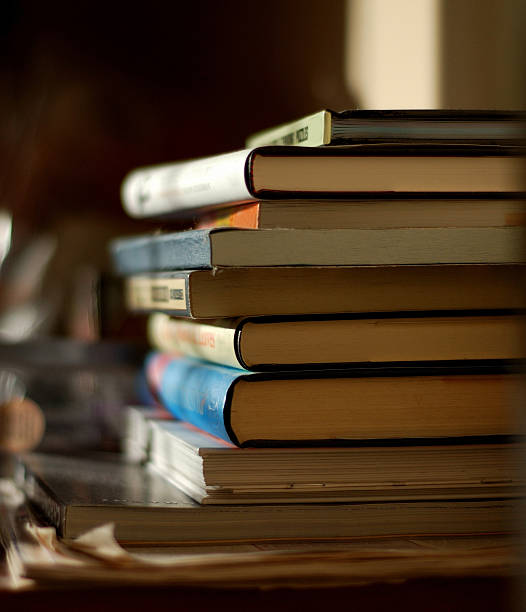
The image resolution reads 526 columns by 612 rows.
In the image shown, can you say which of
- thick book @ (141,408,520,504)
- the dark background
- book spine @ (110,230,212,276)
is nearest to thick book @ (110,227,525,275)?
book spine @ (110,230,212,276)

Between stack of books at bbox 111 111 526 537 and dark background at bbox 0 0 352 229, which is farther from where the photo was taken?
dark background at bbox 0 0 352 229

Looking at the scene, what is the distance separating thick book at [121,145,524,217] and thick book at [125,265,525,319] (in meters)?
0.05

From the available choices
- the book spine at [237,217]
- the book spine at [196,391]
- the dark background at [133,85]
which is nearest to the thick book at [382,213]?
the book spine at [237,217]

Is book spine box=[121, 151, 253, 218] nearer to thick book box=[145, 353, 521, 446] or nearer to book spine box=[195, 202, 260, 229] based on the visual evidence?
book spine box=[195, 202, 260, 229]

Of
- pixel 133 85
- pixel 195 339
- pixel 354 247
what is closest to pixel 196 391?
pixel 195 339

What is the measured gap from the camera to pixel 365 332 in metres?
0.64

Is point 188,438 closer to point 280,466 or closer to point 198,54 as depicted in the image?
point 280,466

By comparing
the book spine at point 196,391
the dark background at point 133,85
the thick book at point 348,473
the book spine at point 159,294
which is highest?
the dark background at point 133,85

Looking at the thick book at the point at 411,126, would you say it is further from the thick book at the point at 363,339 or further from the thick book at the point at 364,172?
the thick book at the point at 363,339

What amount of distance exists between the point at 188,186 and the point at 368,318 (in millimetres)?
187

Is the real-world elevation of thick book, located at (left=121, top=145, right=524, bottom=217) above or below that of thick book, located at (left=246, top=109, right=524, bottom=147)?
below

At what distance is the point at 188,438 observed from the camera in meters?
0.69

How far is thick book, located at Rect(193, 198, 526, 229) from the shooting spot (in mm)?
632

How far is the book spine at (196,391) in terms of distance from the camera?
2.08 feet
